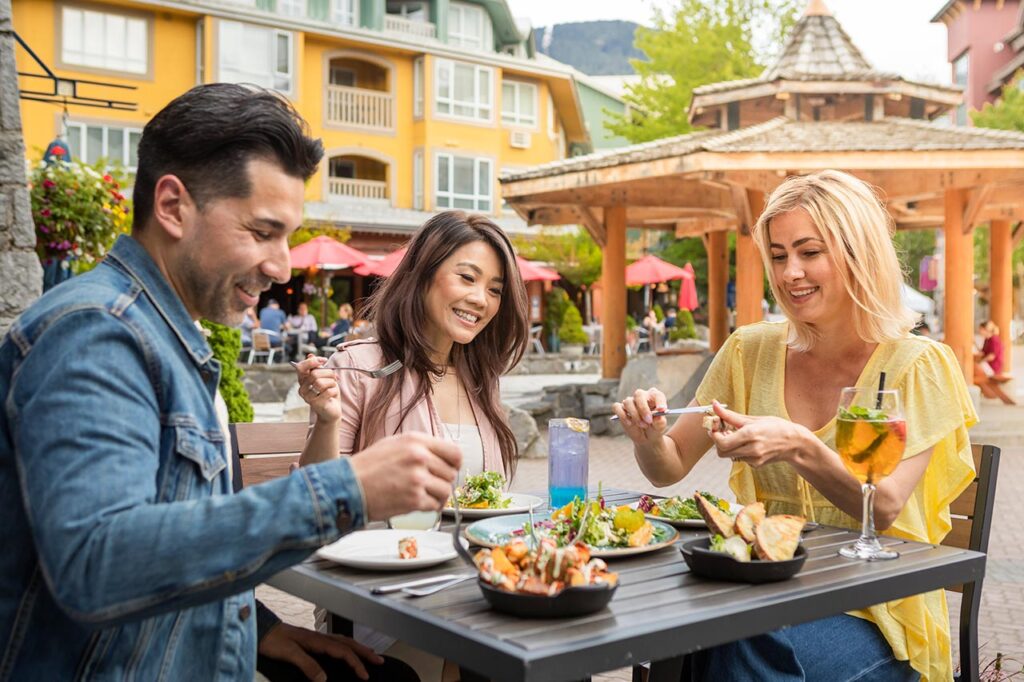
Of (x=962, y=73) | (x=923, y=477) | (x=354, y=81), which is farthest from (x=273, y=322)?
(x=962, y=73)

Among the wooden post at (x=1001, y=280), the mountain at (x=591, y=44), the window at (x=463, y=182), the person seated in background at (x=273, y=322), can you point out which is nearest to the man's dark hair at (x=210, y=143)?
the wooden post at (x=1001, y=280)

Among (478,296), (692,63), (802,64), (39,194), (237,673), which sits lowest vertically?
(237,673)

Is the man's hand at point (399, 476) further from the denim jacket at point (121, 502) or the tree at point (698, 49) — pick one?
the tree at point (698, 49)

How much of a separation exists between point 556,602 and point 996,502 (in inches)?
326

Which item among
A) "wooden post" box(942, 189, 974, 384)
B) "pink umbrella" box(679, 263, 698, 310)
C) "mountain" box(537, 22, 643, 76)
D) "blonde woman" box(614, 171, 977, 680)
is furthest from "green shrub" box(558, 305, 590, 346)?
"mountain" box(537, 22, 643, 76)

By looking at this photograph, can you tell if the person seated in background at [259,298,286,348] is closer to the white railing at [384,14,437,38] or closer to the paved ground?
the paved ground

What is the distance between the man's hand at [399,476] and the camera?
1469 millimetres

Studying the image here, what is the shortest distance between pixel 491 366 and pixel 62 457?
8.19 feet

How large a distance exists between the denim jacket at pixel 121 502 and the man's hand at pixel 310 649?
944mm

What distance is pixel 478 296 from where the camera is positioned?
143 inches

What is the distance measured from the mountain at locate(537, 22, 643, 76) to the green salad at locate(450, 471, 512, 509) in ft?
405

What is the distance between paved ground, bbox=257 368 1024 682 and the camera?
5.16 m

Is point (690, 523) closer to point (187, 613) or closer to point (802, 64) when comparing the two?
point (187, 613)

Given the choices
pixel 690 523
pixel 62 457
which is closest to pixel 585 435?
pixel 690 523
